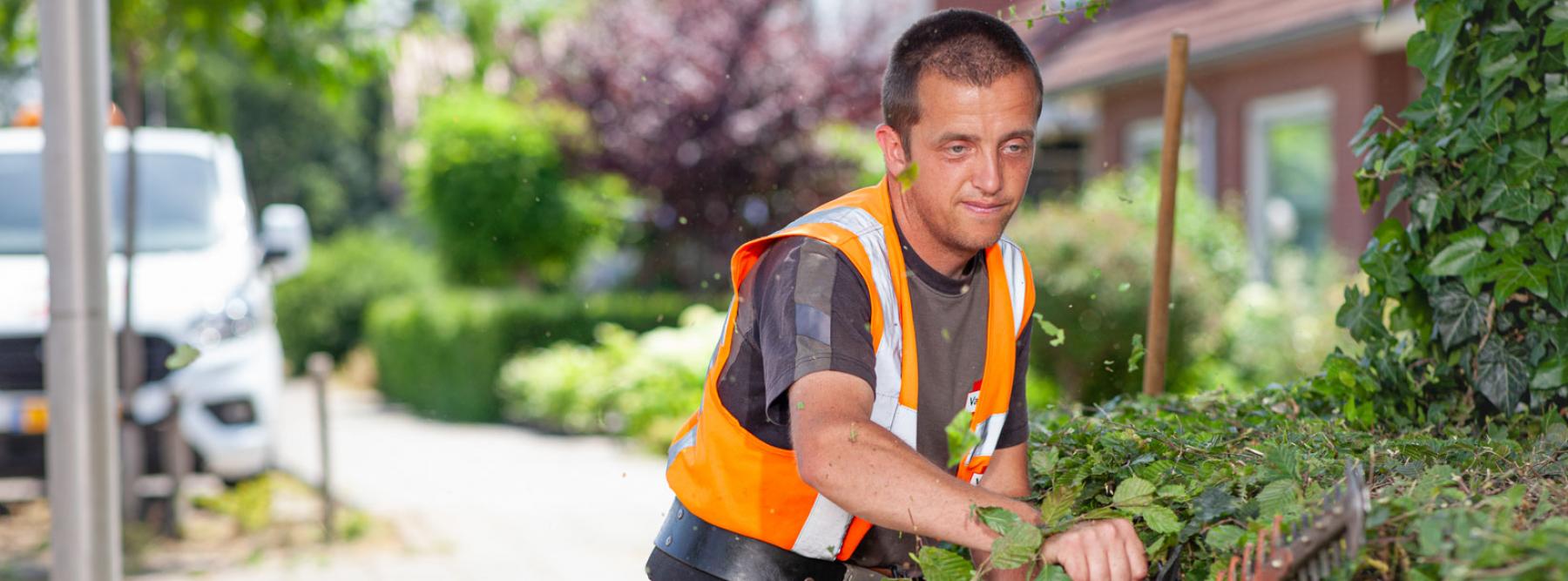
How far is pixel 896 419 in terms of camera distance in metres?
2.24

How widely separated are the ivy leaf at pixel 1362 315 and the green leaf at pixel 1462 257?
0.72 ft

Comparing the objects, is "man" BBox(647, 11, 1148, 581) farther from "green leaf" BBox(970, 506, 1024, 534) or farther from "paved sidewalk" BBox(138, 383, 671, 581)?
"paved sidewalk" BBox(138, 383, 671, 581)

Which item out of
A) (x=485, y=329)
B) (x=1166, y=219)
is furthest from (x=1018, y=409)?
(x=485, y=329)

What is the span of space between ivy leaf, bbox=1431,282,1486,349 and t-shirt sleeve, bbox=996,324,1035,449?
946 millimetres

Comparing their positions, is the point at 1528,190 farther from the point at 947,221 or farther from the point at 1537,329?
the point at 947,221

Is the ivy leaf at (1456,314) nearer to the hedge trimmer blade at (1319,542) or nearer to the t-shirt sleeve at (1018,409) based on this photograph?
the t-shirt sleeve at (1018,409)

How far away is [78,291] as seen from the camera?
206 inches

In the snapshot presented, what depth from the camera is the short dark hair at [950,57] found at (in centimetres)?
220

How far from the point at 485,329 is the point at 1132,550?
11508 mm

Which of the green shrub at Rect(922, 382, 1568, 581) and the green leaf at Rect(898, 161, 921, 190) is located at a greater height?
the green leaf at Rect(898, 161, 921, 190)

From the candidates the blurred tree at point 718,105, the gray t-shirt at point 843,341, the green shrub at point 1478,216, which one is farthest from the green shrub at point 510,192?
the gray t-shirt at point 843,341

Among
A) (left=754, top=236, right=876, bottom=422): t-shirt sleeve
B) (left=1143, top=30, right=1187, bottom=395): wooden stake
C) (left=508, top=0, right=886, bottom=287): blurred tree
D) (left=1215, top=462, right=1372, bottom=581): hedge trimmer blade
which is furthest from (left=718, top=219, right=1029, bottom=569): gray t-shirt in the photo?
(left=508, top=0, right=886, bottom=287): blurred tree

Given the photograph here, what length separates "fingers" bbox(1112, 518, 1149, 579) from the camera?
1906 millimetres

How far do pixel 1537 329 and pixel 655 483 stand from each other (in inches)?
274
